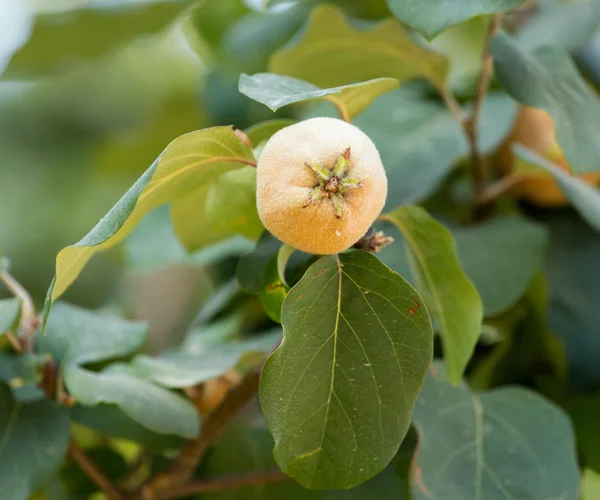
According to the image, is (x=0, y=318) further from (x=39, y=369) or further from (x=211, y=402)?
(x=211, y=402)

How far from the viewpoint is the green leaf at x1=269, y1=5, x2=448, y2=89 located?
1.87 feet

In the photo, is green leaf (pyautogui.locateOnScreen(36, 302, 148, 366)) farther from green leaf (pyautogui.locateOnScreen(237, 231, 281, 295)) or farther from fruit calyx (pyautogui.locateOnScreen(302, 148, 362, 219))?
fruit calyx (pyautogui.locateOnScreen(302, 148, 362, 219))

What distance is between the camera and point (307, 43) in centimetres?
57

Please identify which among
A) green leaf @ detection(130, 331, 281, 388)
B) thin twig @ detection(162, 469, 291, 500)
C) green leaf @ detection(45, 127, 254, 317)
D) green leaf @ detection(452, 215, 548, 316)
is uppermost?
green leaf @ detection(45, 127, 254, 317)

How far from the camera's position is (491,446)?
1.52 feet

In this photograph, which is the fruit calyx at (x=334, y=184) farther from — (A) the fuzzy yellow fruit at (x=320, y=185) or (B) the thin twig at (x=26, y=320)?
(B) the thin twig at (x=26, y=320)

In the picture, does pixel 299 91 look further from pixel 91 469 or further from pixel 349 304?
pixel 91 469

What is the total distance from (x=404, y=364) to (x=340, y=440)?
5 cm

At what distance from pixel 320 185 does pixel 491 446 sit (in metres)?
0.26

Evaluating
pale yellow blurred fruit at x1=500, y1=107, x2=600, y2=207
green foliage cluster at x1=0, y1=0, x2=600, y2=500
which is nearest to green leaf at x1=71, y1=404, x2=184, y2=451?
green foliage cluster at x1=0, y1=0, x2=600, y2=500

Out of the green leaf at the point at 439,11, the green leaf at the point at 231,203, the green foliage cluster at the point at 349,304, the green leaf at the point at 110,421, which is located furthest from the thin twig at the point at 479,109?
the green leaf at the point at 110,421

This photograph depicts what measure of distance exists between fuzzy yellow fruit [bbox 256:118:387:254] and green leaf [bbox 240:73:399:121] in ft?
0.05

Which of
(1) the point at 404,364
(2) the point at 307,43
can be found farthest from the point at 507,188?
(1) the point at 404,364

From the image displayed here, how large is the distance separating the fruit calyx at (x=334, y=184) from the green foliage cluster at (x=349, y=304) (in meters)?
0.04
